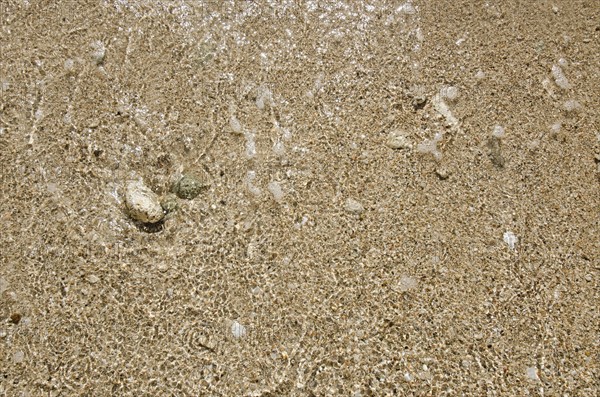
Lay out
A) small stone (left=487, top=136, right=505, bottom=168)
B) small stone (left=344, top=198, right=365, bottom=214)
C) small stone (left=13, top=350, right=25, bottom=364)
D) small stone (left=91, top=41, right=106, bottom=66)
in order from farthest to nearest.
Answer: small stone (left=91, top=41, right=106, bottom=66) < small stone (left=487, top=136, right=505, bottom=168) < small stone (left=344, top=198, right=365, bottom=214) < small stone (left=13, top=350, right=25, bottom=364)

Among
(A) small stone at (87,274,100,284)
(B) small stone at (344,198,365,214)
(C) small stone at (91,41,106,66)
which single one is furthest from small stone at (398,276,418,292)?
(C) small stone at (91,41,106,66)

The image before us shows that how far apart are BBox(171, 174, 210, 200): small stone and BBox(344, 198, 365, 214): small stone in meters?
0.64

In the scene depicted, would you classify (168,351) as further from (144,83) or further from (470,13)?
(470,13)

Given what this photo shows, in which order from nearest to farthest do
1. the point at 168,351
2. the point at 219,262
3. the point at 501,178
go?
the point at 168,351 < the point at 219,262 < the point at 501,178

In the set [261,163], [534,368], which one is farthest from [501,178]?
[261,163]

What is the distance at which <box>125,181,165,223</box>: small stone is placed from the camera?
234 cm

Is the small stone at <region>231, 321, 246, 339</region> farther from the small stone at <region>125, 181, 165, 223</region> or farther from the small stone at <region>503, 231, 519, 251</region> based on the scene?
the small stone at <region>503, 231, 519, 251</region>

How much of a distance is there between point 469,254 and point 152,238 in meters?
1.40

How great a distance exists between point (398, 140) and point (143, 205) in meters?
1.21

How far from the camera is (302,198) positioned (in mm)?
2416

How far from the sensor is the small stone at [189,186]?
2424mm

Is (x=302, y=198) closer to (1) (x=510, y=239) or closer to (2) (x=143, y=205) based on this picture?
(2) (x=143, y=205)

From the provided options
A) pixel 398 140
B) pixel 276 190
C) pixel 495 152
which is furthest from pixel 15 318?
pixel 495 152

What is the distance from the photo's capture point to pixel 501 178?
2475 millimetres
